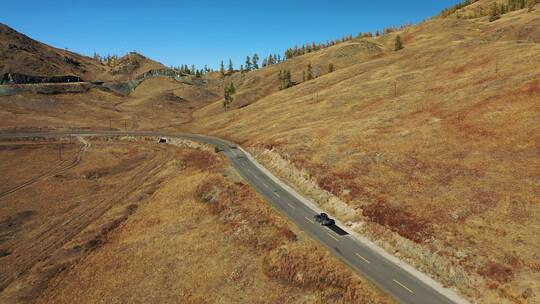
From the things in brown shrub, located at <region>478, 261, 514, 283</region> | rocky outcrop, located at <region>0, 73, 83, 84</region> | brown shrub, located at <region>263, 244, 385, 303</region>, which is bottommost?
brown shrub, located at <region>263, 244, 385, 303</region>

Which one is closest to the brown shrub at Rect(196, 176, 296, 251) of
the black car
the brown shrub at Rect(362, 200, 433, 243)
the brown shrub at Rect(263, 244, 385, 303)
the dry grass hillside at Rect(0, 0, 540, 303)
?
the dry grass hillside at Rect(0, 0, 540, 303)

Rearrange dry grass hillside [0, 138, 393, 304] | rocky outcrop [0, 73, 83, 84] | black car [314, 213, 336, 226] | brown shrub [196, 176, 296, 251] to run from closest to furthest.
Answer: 1. dry grass hillside [0, 138, 393, 304]
2. brown shrub [196, 176, 296, 251]
3. black car [314, 213, 336, 226]
4. rocky outcrop [0, 73, 83, 84]

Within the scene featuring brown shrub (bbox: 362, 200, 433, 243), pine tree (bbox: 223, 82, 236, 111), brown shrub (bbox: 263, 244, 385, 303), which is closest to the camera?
brown shrub (bbox: 263, 244, 385, 303)

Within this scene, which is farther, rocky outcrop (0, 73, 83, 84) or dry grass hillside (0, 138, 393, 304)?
rocky outcrop (0, 73, 83, 84)

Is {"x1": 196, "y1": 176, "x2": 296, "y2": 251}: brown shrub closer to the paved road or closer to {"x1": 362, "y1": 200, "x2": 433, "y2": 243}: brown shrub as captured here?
the paved road

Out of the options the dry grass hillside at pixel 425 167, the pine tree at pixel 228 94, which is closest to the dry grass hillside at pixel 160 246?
the dry grass hillside at pixel 425 167

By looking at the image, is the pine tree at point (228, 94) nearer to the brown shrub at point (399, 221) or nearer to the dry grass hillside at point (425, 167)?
the dry grass hillside at point (425, 167)
